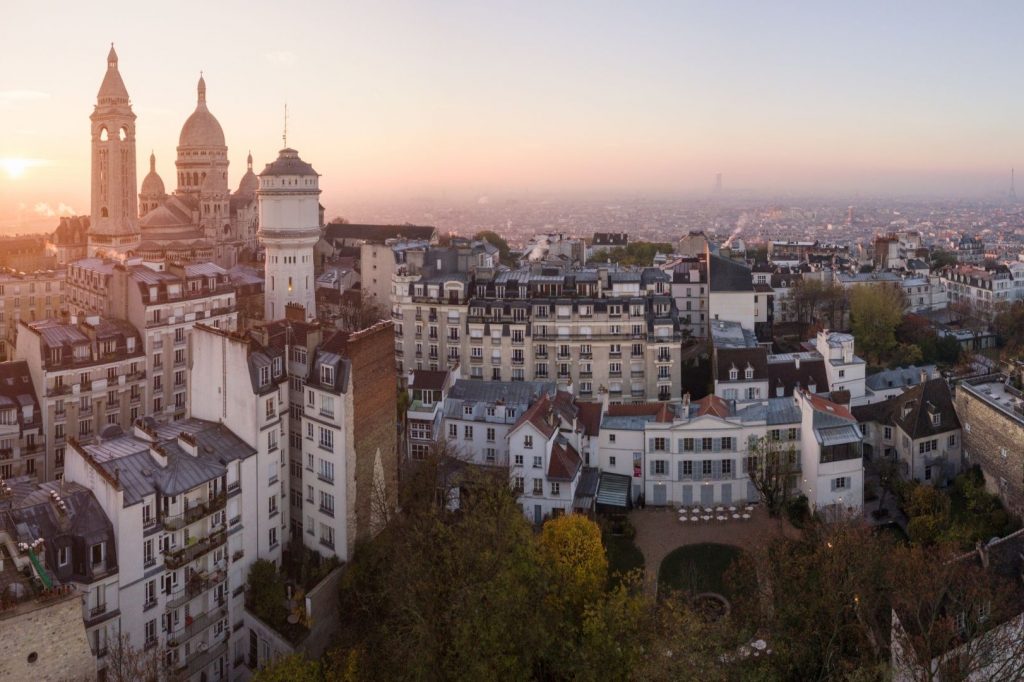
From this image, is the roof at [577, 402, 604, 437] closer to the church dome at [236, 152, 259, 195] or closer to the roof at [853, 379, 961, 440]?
the roof at [853, 379, 961, 440]

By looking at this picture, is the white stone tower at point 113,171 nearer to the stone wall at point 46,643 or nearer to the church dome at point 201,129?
the church dome at point 201,129

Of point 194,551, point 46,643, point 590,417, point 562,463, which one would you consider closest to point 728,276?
point 590,417

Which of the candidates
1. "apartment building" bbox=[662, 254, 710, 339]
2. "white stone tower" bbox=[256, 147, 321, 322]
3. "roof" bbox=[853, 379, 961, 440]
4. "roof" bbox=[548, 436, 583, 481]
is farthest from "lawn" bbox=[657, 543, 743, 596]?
"white stone tower" bbox=[256, 147, 321, 322]

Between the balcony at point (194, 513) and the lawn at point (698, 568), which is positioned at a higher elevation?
the balcony at point (194, 513)

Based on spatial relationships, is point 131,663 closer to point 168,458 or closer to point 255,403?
point 168,458

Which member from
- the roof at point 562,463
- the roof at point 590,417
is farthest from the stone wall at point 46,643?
the roof at point 590,417
